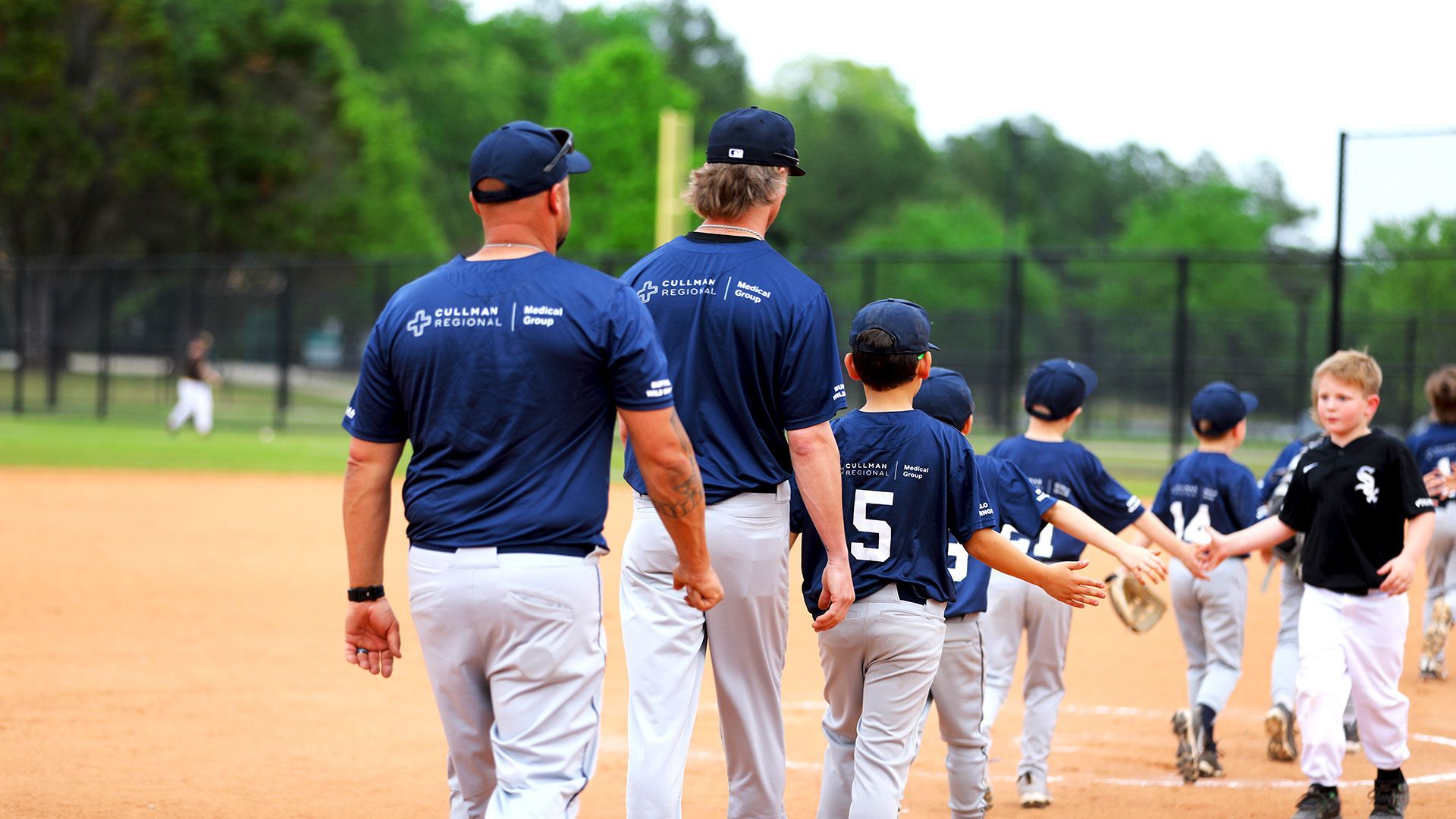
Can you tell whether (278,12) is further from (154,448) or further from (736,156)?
(736,156)

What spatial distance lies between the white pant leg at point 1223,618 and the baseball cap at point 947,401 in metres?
2.05

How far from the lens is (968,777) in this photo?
4.61 metres

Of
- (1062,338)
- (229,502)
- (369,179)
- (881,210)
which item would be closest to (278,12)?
(369,179)

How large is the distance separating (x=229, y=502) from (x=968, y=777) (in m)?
12.8

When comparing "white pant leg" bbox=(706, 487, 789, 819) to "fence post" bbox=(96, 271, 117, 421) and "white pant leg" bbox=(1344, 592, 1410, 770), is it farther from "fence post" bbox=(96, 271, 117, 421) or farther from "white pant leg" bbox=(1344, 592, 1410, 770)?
"fence post" bbox=(96, 271, 117, 421)

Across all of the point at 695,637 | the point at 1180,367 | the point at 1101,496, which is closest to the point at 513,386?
the point at 695,637

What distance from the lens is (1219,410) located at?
639 cm

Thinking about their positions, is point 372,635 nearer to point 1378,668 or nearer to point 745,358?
point 745,358

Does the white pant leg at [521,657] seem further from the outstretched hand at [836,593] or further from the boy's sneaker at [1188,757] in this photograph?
the boy's sneaker at [1188,757]

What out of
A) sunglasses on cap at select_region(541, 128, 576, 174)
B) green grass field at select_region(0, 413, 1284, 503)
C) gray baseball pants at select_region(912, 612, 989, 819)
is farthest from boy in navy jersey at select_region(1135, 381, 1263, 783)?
green grass field at select_region(0, 413, 1284, 503)

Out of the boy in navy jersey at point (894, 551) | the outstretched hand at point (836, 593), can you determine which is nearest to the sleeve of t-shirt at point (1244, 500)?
the boy in navy jersey at point (894, 551)

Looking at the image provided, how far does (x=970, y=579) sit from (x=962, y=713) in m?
0.49

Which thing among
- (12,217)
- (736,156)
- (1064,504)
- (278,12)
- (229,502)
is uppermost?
(278,12)

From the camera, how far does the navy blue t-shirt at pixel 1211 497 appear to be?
20.9 feet
